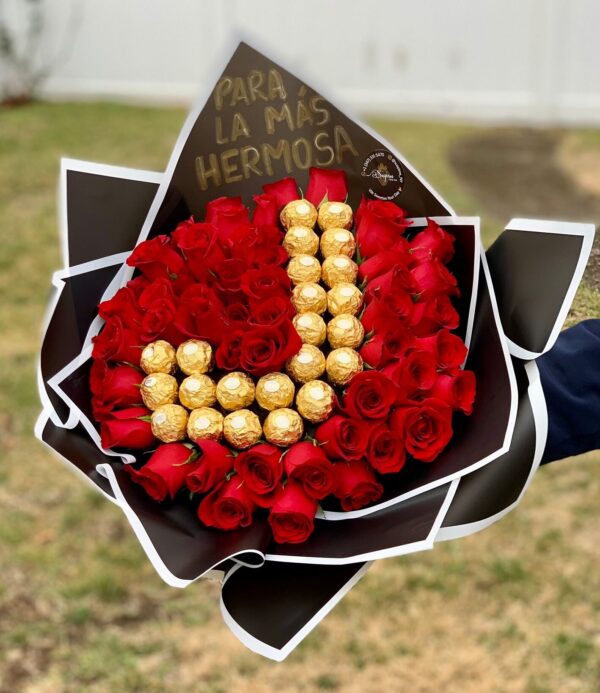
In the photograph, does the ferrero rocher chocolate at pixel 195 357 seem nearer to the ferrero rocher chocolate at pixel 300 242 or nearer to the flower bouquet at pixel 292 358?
the flower bouquet at pixel 292 358

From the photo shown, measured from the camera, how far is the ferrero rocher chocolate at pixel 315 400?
96 centimetres

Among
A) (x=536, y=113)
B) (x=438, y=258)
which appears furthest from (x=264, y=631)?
(x=536, y=113)

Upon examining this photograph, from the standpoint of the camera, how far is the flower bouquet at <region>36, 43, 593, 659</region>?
94cm

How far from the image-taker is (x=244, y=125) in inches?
44.6

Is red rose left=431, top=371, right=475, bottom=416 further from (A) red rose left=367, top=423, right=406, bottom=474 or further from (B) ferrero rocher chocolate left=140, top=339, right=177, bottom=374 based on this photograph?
(B) ferrero rocher chocolate left=140, top=339, right=177, bottom=374

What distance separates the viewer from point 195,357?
99 cm

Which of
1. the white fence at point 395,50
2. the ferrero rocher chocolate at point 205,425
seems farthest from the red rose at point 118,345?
the white fence at point 395,50

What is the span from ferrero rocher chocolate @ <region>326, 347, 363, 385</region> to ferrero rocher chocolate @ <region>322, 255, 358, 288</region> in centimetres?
10

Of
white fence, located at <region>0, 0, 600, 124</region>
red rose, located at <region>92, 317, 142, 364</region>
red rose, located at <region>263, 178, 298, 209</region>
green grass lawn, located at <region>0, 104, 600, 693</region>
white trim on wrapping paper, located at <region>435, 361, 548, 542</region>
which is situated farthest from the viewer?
white fence, located at <region>0, 0, 600, 124</region>

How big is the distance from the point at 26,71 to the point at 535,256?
8.86m

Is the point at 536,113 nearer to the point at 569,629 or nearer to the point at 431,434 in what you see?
the point at 569,629

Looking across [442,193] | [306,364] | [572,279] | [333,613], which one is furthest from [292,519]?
[442,193]

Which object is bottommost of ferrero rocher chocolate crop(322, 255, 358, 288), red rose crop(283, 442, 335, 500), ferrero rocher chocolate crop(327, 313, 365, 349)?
red rose crop(283, 442, 335, 500)

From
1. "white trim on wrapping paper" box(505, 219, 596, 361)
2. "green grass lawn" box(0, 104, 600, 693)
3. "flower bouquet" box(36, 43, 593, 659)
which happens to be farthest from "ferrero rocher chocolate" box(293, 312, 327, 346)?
"green grass lawn" box(0, 104, 600, 693)
